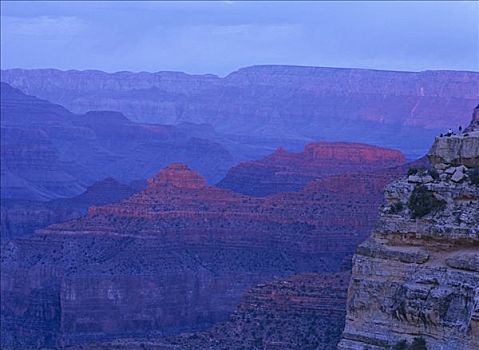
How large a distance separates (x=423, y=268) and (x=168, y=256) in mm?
42987

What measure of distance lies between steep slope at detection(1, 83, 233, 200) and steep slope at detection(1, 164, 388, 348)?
1596 inches

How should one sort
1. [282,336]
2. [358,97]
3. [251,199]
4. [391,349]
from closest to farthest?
[391,349] < [282,336] < [251,199] < [358,97]

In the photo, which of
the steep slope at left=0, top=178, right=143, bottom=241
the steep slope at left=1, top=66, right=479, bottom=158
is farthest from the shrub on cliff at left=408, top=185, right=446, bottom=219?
the steep slope at left=1, top=66, right=479, bottom=158

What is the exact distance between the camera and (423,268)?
659 inches

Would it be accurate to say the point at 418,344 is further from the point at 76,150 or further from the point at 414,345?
the point at 76,150

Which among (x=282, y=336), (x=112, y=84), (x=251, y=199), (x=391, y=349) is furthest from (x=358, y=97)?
(x=391, y=349)

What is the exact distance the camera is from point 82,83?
161500 millimetres

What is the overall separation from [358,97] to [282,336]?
100268 mm

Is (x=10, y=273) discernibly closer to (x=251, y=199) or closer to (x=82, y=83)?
(x=251, y=199)

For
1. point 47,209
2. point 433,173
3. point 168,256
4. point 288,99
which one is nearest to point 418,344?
point 433,173

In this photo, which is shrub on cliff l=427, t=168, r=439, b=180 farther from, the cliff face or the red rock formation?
the red rock formation

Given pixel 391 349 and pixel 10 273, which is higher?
pixel 391 349

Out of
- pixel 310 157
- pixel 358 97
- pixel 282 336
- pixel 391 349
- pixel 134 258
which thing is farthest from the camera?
pixel 358 97

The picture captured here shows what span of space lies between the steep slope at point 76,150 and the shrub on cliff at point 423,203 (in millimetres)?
86301
